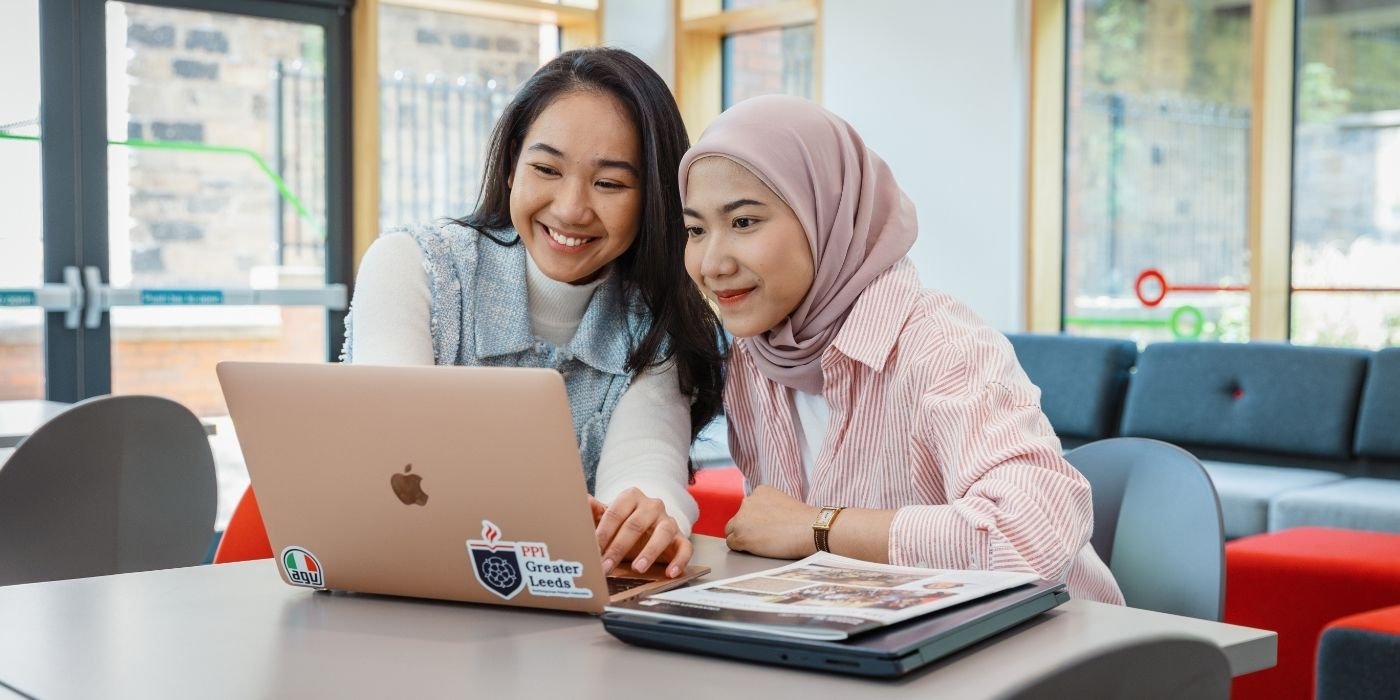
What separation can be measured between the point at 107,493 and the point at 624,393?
1125mm

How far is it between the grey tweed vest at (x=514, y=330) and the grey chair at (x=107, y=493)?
719 mm

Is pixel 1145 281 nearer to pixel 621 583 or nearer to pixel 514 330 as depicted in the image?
pixel 514 330

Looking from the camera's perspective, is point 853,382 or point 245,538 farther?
point 245,538

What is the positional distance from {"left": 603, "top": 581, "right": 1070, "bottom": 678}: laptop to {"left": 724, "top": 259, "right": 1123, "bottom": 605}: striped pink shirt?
0.97 feet

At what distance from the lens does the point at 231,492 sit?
205 inches

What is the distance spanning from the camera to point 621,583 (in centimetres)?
124

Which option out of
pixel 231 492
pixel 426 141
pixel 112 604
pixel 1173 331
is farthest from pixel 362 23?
pixel 112 604

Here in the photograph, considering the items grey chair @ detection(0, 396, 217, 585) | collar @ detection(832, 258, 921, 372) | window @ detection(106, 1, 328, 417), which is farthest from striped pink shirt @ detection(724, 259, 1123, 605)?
Result: window @ detection(106, 1, 328, 417)

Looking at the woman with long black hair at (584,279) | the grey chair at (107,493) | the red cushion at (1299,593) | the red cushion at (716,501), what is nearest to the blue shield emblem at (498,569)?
the woman with long black hair at (584,279)

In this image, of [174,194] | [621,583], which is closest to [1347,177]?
[621,583]

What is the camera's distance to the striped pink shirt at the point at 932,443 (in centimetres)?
135

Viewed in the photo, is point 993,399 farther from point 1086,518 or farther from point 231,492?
point 231,492

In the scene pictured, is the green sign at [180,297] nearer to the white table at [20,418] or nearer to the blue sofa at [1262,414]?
the white table at [20,418]

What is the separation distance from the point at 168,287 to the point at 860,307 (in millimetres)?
4128
